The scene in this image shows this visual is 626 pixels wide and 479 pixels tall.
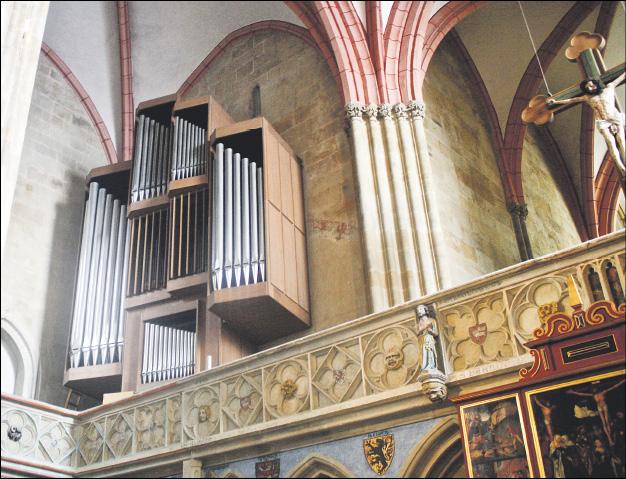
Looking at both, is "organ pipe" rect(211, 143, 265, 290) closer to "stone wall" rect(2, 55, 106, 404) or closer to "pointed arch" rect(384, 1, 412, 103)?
"pointed arch" rect(384, 1, 412, 103)

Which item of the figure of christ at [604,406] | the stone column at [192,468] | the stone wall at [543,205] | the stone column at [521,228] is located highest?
the stone wall at [543,205]

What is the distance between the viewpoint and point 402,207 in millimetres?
9891

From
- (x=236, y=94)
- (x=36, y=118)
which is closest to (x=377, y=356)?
(x=236, y=94)

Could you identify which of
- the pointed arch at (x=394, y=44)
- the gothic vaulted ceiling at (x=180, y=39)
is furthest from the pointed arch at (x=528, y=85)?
the pointed arch at (x=394, y=44)

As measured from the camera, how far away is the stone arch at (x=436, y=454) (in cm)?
641

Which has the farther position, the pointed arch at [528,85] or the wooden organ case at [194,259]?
the pointed arch at [528,85]

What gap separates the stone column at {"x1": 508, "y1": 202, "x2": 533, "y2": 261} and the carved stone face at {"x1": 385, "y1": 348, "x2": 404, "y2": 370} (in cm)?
→ 708

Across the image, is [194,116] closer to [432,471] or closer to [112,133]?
[112,133]

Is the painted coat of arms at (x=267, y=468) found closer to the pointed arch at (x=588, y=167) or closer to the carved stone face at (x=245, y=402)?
the carved stone face at (x=245, y=402)

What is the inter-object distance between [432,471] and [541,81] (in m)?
10.2

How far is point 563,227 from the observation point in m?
16.4

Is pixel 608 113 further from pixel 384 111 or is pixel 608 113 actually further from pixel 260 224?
pixel 260 224

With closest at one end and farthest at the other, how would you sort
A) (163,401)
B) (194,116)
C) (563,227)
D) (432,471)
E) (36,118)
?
1. (432,471)
2. (163,401)
3. (194,116)
4. (36,118)
5. (563,227)

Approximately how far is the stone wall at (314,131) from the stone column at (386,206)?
0.54 meters
